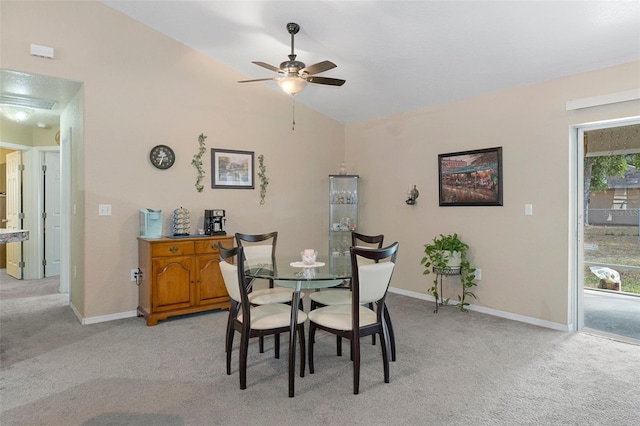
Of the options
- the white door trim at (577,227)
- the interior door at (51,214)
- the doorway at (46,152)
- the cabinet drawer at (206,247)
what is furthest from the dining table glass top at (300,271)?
the interior door at (51,214)

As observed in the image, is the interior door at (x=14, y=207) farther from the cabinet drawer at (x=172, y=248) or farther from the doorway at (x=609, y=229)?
the doorway at (x=609, y=229)

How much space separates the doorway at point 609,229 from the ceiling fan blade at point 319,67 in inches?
100.0

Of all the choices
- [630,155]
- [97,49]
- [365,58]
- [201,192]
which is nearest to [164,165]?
[201,192]

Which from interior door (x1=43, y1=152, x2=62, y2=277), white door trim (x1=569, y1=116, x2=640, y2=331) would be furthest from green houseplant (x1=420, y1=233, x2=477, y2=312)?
interior door (x1=43, y1=152, x2=62, y2=277)

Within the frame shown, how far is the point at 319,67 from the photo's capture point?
3162mm

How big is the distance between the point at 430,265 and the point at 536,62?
2.48 metres

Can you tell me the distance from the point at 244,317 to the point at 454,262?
273cm

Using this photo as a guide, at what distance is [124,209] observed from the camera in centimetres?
426

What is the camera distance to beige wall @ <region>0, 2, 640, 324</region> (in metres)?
3.82

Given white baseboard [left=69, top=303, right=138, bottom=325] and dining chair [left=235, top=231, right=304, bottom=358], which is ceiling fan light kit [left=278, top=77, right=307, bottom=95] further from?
white baseboard [left=69, top=303, right=138, bottom=325]

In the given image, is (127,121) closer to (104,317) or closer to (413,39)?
(104,317)

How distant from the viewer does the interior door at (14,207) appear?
21.0 ft

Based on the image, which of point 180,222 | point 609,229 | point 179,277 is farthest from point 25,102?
point 609,229

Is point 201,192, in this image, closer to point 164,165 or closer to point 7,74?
point 164,165
